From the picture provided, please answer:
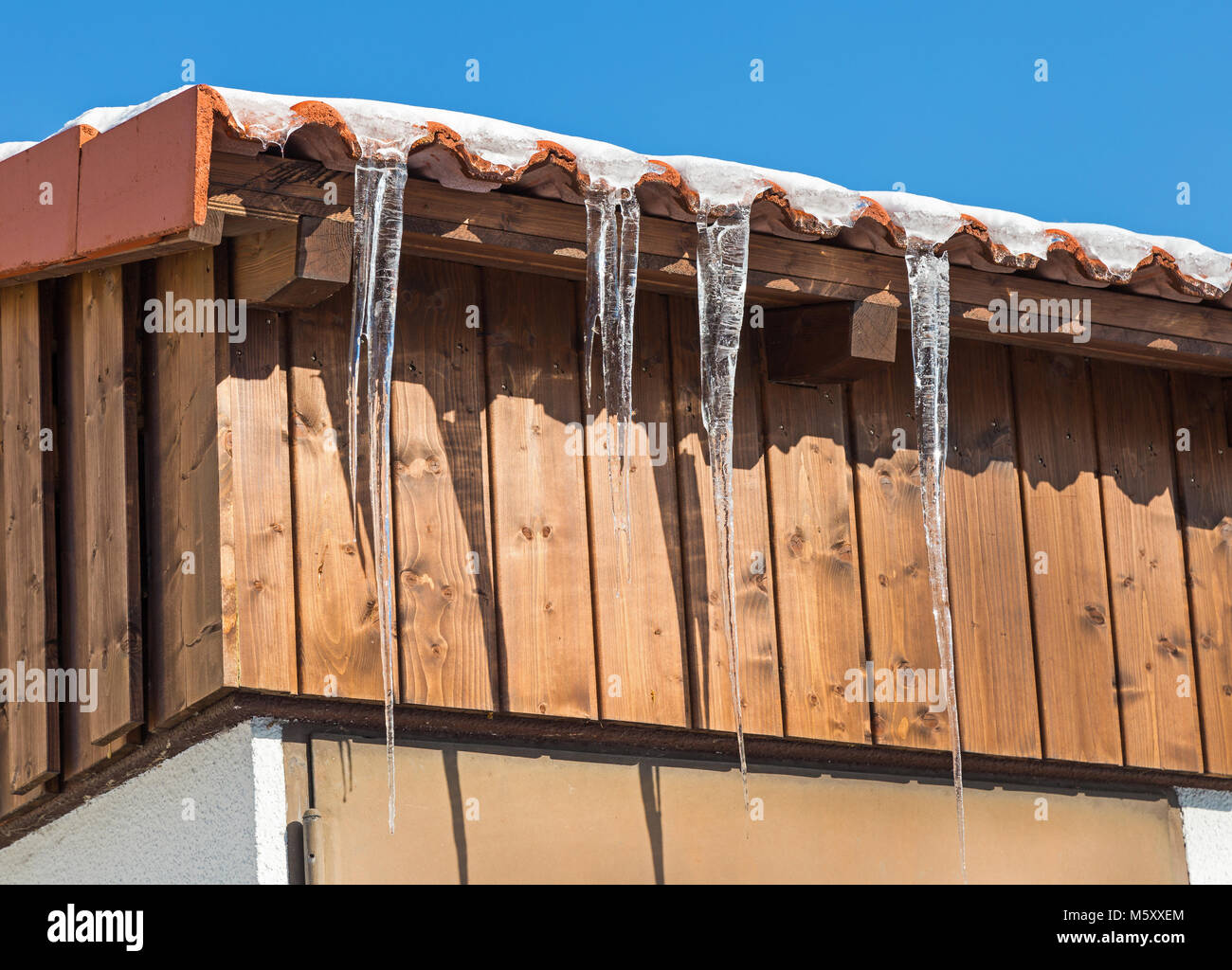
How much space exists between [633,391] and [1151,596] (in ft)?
6.58

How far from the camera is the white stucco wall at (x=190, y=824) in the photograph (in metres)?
4.20

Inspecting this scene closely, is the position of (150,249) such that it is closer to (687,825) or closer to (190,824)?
(190,824)

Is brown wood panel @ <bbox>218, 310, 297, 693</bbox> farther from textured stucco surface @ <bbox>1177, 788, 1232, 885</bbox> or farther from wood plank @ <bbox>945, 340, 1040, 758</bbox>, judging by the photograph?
textured stucco surface @ <bbox>1177, 788, 1232, 885</bbox>

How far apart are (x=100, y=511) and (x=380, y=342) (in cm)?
93

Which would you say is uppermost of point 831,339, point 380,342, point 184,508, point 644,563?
point 831,339

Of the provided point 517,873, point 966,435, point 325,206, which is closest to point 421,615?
point 517,873

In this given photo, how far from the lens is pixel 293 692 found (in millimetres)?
4125

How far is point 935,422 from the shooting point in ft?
16.3

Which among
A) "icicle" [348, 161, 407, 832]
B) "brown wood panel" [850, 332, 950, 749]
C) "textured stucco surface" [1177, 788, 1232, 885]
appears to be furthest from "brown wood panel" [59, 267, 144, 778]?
"textured stucco surface" [1177, 788, 1232, 885]

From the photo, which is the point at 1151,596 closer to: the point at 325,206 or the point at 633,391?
the point at 633,391

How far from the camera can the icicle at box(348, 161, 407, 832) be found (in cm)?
407

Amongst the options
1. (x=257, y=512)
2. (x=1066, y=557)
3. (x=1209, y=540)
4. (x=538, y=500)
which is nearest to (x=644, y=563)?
(x=538, y=500)
